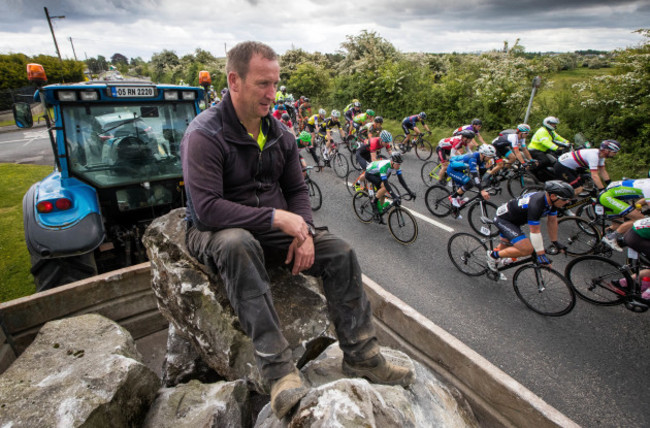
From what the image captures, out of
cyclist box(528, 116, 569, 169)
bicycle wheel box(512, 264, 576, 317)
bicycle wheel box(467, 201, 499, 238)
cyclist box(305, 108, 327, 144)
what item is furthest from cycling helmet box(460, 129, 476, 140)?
cyclist box(305, 108, 327, 144)

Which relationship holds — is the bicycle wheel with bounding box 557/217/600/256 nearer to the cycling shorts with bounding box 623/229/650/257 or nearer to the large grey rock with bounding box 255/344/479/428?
the cycling shorts with bounding box 623/229/650/257

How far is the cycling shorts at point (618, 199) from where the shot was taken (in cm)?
611

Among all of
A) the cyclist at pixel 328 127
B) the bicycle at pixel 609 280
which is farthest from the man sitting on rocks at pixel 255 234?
the cyclist at pixel 328 127

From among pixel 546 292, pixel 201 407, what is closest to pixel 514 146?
pixel 546 292

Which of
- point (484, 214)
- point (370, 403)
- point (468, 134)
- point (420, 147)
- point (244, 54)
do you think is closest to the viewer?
point (370, 403)

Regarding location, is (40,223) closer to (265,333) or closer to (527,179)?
(265,333)

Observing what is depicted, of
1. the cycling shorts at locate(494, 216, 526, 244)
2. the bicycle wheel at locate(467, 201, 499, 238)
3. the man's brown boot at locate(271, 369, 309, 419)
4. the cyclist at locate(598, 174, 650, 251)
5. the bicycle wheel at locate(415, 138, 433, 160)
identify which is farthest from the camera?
the bicycle wheel at locate(415, 138, 433, 160)

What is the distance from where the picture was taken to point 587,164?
25.7 ft

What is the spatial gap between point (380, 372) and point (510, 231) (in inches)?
164

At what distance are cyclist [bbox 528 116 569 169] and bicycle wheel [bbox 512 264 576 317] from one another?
5642mm

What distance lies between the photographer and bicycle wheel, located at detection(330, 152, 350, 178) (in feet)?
39.3

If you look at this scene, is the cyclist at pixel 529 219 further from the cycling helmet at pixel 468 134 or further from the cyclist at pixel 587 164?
the cycling helmet at pixel 468 134

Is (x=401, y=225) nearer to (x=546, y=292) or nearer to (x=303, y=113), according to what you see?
(x=546, y=292)

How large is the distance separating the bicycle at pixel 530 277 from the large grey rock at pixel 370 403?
3526mm
